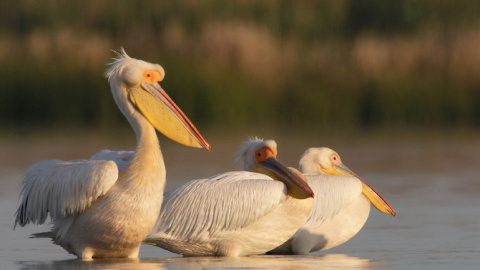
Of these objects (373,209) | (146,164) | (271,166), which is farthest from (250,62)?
(146,164)

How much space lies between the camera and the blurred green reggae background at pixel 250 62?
16.5 meters

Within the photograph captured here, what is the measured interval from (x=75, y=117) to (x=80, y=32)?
262 cm

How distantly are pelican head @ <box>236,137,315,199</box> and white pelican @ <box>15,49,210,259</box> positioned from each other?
0.63 m

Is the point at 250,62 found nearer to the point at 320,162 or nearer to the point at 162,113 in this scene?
the point at 320,162

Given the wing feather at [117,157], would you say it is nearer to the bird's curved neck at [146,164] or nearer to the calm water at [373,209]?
the bird's curved neck at [146,164]

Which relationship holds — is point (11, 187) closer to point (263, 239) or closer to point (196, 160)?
point (196, 160)

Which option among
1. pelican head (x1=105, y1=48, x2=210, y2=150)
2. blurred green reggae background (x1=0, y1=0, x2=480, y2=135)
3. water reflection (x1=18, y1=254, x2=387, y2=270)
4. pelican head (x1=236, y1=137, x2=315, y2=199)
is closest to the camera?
water reflection (x1=18, y1=254, x2=387, y2=270)

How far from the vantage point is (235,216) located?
694cm

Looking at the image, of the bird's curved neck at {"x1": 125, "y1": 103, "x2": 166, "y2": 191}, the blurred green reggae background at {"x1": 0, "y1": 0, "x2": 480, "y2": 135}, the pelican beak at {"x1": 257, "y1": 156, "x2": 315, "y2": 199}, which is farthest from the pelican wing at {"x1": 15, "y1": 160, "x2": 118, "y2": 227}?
the blurred green reggae background at {"x1": 0, "y1": 0, "x2": 480, "y2": 135}

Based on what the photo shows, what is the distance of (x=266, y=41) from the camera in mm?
18359

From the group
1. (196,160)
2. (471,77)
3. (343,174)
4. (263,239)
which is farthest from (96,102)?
(263,239)

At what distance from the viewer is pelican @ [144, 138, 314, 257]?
6.90m

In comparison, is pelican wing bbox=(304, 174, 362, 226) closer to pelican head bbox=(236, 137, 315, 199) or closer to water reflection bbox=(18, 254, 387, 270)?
pelican head bbox=(236, 137, 315, 199)

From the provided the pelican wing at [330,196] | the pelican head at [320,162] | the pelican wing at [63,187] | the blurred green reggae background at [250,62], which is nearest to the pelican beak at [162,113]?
the pelican wing at [63,187]
